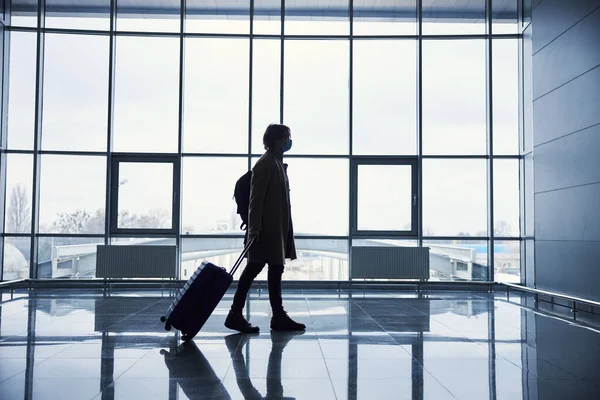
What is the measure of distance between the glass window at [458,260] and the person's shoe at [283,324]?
5616 millimetres

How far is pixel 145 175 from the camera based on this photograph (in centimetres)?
1024

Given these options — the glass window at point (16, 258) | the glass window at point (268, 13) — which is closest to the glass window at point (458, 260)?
the glass window at point (268, 13)

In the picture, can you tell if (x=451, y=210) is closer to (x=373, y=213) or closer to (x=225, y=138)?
(x=373, y=213)

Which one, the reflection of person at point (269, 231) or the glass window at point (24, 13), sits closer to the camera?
the reflection of person at point (269, 231)

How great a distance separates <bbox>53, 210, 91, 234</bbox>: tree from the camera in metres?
10.0

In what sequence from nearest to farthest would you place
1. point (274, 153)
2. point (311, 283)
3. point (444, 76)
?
1. point (274, 153)
2. point (311, 283)
3. point (444, 76)

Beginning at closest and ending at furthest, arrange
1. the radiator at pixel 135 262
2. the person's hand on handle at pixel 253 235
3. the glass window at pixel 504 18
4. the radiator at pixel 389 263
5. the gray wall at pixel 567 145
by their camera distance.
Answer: the person's hand on handle at pixel 253 235, the gray wall at pixel 567 145, the radiator at pixel 135 262, the radiator at pixel 389 263, the glass window at pixel 504 18

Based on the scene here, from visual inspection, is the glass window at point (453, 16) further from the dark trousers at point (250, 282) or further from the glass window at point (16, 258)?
the glass window at point (16, 258)

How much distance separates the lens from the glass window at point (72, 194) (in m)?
10.1

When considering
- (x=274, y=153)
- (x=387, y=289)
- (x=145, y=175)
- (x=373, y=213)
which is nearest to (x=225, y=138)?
(x=145, y=175)

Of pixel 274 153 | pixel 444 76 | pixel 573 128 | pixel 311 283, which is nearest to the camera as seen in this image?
pixel 274 153

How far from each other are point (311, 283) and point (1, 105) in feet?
20.5

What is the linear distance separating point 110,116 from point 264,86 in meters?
2.78

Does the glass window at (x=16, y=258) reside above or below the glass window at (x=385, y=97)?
below
